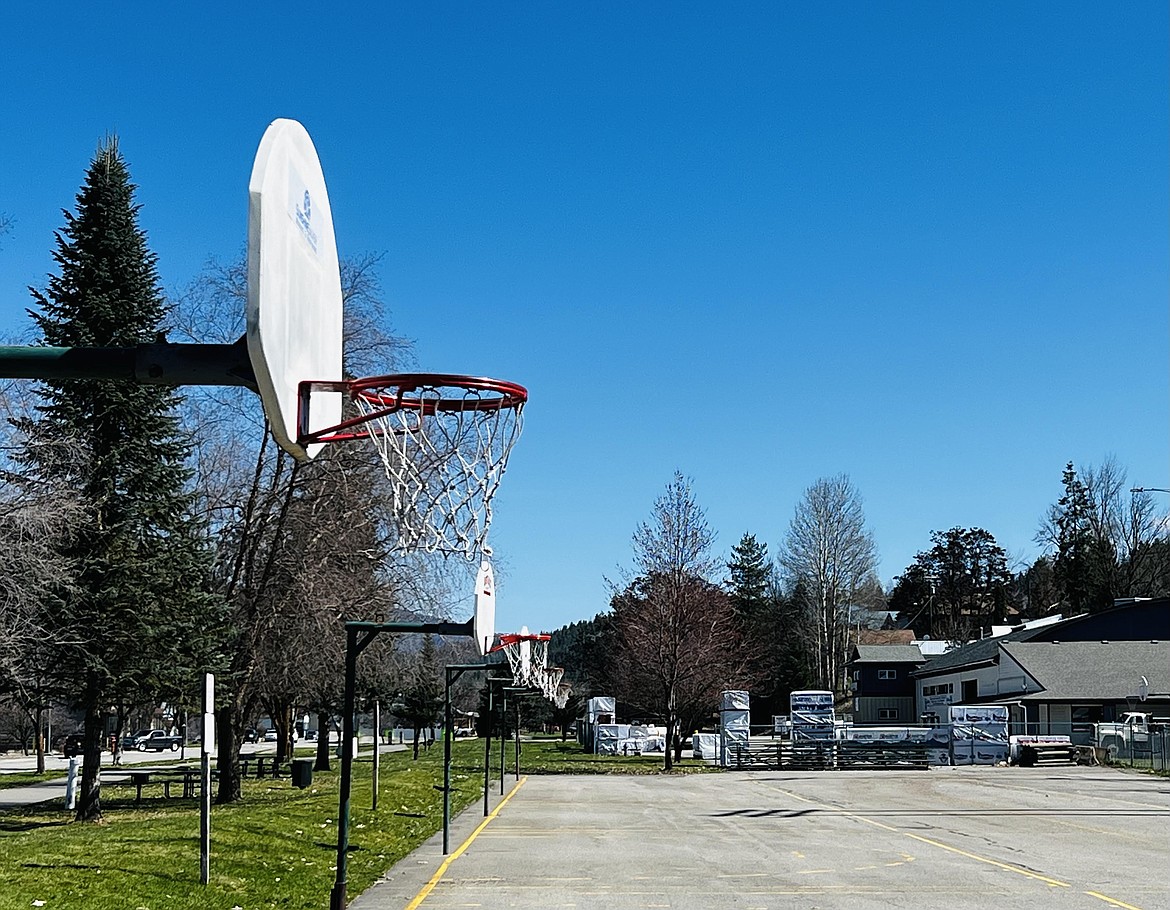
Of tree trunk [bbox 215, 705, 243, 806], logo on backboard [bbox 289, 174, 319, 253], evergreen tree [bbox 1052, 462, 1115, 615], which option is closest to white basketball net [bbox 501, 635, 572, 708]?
tree trunk [bbox 215, 705, 243, 806]

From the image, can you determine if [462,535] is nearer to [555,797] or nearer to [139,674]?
[139,674]

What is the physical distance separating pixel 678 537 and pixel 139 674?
34.5 metres

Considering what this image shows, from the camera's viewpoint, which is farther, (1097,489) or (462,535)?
(1097,489)

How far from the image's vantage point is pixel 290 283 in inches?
221

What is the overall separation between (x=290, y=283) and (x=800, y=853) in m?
16.5

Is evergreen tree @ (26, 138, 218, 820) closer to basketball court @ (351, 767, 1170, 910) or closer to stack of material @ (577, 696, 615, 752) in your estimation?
basketball court @ (351, 767, 1170, 910)

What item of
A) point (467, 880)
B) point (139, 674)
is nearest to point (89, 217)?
point (139, 674)

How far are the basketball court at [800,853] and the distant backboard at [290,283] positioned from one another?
30.8ft

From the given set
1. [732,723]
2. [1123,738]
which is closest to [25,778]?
[732,723]

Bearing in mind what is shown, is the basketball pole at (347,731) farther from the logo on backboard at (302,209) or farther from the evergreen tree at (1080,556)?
the evergreen tree at (1080,556)

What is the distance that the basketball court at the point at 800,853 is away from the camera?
585 inches

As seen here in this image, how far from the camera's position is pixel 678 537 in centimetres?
5791

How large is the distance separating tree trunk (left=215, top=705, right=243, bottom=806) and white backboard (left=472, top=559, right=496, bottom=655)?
14.1 meters

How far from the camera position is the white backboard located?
55.5 ft
